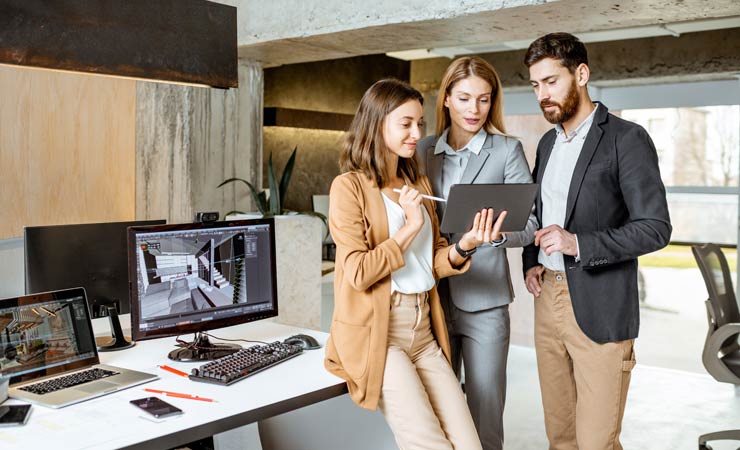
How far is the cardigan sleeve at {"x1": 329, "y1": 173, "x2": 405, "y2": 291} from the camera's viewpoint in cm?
213

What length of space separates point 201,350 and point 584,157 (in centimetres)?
140

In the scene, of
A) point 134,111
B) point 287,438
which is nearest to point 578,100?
point 287,438

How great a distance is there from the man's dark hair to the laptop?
1583 mm

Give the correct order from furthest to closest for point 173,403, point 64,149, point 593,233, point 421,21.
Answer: point 64,149 < point 421,21 < point 593,233 < point 173,403

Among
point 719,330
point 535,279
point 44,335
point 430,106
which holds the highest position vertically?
point 430,106

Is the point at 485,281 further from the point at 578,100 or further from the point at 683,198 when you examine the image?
the point at 683,198

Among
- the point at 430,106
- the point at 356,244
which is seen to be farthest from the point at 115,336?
the point at 430,106

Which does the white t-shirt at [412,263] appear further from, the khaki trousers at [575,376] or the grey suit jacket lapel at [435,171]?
the khaki trousers at [575,376]

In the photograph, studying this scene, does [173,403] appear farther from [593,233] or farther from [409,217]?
[593,233]

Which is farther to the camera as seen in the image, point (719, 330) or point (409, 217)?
point (719, 330)

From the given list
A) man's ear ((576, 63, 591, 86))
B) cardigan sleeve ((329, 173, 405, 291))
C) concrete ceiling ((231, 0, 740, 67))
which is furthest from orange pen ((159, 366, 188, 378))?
concrete ceiling ((231, 0, 740, 67))

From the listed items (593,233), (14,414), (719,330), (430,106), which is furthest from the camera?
(430,106)

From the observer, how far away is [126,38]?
2.03m

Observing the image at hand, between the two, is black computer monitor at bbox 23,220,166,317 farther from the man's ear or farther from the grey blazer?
the man's ear
